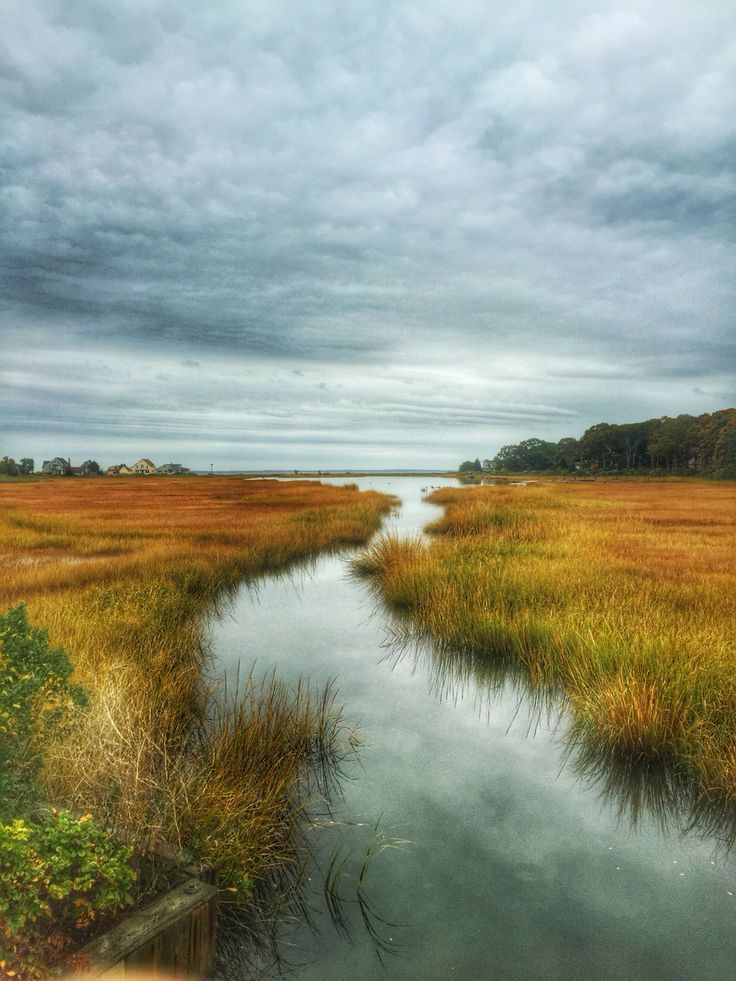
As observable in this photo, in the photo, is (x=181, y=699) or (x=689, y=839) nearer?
(x=689, y=839)

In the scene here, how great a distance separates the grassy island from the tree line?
76139 millimetres

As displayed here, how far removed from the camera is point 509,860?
496 cm

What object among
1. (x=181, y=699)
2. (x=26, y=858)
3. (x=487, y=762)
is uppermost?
(x=26, y=858)

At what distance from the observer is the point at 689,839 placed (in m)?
5.24

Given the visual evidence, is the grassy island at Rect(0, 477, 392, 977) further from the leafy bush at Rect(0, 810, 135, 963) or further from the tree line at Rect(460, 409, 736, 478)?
the tree line at Rect(460, 409, 736, 478)

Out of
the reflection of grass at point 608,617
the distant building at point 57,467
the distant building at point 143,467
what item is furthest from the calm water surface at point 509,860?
the distant building at point 143,467

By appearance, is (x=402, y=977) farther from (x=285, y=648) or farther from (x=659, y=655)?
(x=285, y=648)

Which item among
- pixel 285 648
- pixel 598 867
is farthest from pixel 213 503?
pixel 598 867

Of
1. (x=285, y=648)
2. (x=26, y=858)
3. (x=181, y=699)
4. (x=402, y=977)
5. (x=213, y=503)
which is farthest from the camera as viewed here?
(x=213, y=503)

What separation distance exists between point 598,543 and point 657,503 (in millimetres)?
21493

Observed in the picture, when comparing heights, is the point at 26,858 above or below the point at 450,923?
above

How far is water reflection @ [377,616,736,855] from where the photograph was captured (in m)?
5.51

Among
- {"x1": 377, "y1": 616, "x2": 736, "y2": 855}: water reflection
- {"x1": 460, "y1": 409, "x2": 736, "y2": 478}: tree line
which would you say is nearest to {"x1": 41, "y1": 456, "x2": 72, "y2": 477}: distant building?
{"x1": 377, "y1": 616, "x2": 736, "y2": 855}: water reflection

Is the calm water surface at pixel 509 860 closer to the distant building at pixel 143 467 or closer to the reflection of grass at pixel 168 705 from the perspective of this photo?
the reflection of grass at pixel 168 705
